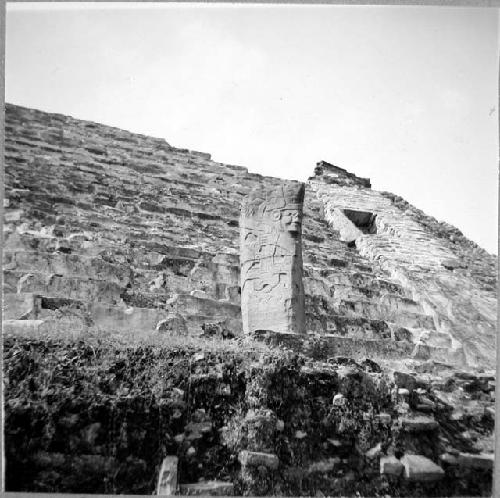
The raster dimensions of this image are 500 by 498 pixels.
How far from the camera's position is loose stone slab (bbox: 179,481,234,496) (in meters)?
4.44

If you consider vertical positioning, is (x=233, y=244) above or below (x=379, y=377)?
above

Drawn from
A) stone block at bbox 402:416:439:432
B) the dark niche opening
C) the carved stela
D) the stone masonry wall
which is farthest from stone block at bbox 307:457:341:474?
the dark niche opening

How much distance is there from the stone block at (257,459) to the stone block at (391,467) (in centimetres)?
80

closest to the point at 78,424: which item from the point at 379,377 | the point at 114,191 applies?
the point at 379,377

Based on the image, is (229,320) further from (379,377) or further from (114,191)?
(114,191)

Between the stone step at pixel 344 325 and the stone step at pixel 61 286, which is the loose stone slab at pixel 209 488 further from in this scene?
the stone step at pixel 344 325

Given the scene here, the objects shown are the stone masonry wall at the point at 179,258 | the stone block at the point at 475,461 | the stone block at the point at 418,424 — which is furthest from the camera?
the stone masonry wall at the point at 179,258

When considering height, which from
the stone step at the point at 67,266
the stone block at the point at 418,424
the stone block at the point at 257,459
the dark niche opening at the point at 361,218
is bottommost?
the stone block at the point at 257,459

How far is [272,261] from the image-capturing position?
20.3ft

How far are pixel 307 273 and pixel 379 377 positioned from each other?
2982 millimetres

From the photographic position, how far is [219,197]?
10.6m

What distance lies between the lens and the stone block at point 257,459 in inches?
180

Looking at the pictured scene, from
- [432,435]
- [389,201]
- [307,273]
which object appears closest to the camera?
[432,435]

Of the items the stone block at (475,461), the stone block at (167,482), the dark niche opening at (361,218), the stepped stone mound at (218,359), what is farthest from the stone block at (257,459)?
the dark niche opening at (361,218)
